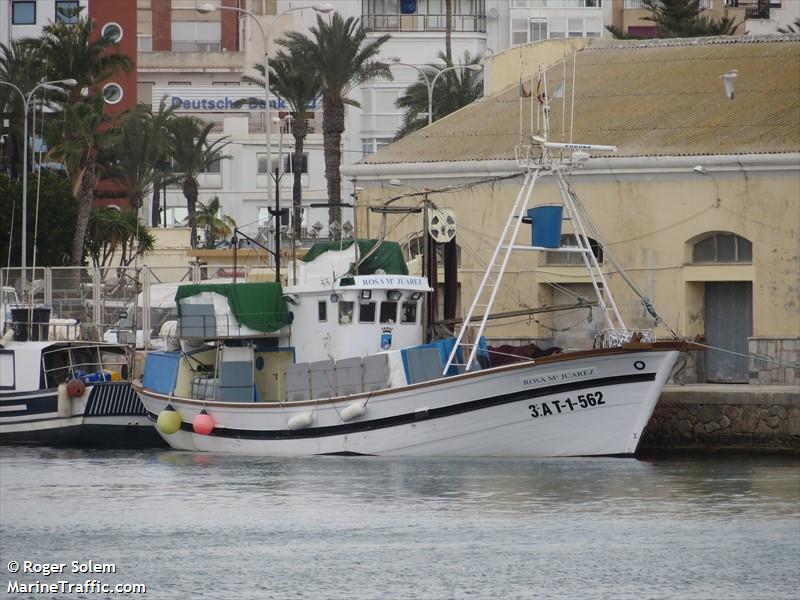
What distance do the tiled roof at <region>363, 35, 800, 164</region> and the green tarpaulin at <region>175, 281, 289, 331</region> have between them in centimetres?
818

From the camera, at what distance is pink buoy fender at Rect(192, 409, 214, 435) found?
3894 centimetres

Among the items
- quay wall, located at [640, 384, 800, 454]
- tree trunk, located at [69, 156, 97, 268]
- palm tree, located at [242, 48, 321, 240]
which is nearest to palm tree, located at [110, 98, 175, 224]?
palm tree, located at [242, 48, 321, 240]

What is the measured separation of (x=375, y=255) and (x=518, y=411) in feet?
16.8

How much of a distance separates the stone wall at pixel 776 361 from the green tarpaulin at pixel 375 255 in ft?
27.2

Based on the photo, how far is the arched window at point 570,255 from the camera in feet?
144

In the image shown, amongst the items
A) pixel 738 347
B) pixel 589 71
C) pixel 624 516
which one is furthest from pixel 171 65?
pixel 624 516

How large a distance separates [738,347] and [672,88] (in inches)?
307

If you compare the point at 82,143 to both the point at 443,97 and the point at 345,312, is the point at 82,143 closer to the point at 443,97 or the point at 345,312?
the point at 443,97

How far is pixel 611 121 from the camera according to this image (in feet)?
151

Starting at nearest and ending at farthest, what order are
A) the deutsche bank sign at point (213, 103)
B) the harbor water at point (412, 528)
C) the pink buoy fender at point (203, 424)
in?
the harbor water at point (412, 528), the pink buoy fender at point (203, 424), the deutsche bank sign at point (213, 103)

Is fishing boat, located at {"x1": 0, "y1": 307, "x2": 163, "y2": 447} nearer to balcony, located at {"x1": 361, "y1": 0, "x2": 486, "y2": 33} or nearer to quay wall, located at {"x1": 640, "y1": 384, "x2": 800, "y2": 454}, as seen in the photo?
quay wall, located at {"x1": 640, "y1": 384, "x2": 800, "y2": 454}

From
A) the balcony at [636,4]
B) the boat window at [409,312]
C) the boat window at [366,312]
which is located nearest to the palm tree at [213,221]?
the balcony at [636,4]

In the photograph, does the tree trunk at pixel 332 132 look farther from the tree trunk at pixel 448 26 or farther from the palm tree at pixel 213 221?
the palm tree at pixel 213 221

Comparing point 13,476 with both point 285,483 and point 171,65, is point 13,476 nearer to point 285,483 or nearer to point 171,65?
point 285,483
